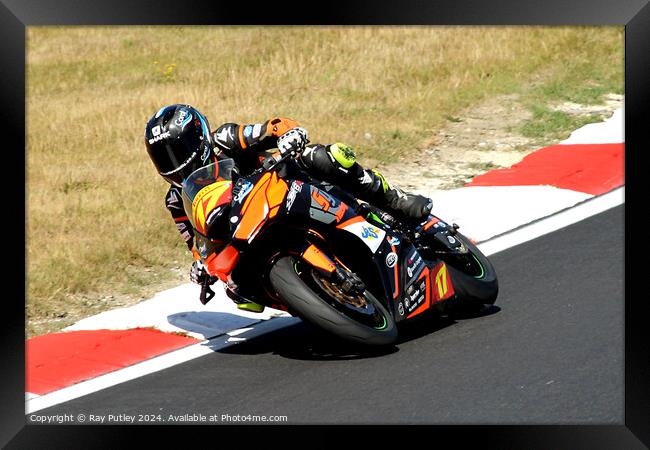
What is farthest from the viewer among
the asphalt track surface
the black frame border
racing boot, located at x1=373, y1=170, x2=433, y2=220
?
racing boot, located at x1=373, y1=170, x2=433, y2=220

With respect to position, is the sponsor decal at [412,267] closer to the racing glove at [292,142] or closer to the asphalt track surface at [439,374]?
the asphalt track surface at [439,374]

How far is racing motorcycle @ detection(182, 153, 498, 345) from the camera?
5723 mm

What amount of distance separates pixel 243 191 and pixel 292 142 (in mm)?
487

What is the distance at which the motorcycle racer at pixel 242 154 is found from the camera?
604 centimetres

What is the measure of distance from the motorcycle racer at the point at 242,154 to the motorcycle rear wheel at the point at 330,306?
0.50 metres

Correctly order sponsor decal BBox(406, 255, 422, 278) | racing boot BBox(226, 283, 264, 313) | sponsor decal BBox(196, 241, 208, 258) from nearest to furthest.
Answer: sponsor decal BBox(196, 241, 208, 258) < racing boot BBox(226, 283, 264, 313) < sponsor decal BBox(406, 255, 422, 278)

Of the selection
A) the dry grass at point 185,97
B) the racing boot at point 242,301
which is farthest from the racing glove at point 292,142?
the dry grass at point 185,97

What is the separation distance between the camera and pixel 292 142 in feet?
19.9

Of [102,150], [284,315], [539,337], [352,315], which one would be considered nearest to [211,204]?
[352,315]

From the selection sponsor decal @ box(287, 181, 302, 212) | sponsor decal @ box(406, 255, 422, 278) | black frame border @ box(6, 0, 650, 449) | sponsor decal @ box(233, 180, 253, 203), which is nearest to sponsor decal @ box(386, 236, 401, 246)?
sponsor decal @ box(406, 255, 422, 278)

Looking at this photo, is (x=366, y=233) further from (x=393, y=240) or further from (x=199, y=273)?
(x=199, y=273)

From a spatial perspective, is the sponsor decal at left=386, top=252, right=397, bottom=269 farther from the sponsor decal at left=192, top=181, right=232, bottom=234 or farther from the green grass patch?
the green grass patch
